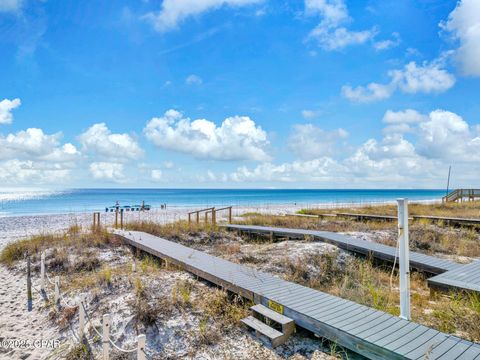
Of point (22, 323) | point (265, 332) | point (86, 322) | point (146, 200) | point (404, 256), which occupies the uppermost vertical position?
point (404, 256)

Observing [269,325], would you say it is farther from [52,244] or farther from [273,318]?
[52,244]

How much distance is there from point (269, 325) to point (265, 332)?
343mm

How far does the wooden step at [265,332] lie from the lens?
4.45 meters

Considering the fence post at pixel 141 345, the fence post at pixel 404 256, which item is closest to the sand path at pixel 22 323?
the fence post at pixel 141 345

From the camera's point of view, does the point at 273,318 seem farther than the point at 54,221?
No

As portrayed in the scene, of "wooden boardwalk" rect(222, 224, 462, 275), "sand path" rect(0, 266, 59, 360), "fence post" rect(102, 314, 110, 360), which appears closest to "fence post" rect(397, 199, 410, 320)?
"wooden boardwalk" rect(222, 224, 462, 275)

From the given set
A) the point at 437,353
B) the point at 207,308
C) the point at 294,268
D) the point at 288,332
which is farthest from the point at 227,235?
the point at 437,353

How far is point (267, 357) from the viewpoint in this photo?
431 centimetres

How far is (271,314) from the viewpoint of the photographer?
4855mm

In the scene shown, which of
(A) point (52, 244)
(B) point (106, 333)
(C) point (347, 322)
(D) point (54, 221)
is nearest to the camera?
(B) point (106, 333)

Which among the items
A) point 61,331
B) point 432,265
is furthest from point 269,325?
point 432,265

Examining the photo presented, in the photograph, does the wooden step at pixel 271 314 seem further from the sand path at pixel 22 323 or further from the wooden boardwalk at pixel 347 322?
the sand path at pixel 22 323

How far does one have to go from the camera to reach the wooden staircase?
4.51 metres

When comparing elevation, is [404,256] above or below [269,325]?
above
